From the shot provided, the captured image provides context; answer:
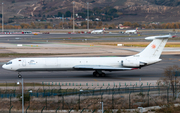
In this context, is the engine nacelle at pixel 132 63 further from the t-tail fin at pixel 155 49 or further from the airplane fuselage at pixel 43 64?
the airplane fuselage at pixel 43 64

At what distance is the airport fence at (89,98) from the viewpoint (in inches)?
1152

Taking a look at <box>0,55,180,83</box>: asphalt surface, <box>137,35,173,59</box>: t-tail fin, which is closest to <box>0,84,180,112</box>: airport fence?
<box>0,55,180,83</box>: asphalt surface

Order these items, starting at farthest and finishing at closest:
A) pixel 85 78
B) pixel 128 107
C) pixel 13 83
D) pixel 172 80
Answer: pixel 85 78, pixel 13 83, pixel 172 80, pixel 128 107

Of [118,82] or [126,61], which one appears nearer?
[118,82]

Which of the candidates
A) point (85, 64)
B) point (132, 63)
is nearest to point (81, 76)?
point (85, 64)

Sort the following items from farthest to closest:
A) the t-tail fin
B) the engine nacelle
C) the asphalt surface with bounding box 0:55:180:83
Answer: the t-tail fin → the engine nacelle → the asphalt surface with bounding box 0:55:180:83

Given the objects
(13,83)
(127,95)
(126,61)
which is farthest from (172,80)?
(13,83)

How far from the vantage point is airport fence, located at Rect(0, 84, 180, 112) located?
29.2 meters

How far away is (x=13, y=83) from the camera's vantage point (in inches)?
1480

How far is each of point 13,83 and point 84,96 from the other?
12580mm

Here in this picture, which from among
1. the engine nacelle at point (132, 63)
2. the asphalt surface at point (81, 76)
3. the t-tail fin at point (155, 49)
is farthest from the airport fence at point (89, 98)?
the t-tail fin at point (155, 49)

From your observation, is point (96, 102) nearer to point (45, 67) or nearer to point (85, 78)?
point (85, 78)

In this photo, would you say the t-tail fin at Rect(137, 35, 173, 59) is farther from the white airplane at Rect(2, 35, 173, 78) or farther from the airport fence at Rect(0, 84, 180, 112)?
the airport fence at Rect(0, 84, 180, 112)

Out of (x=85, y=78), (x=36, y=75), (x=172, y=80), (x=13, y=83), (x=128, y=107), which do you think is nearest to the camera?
(x=128, y=107)
